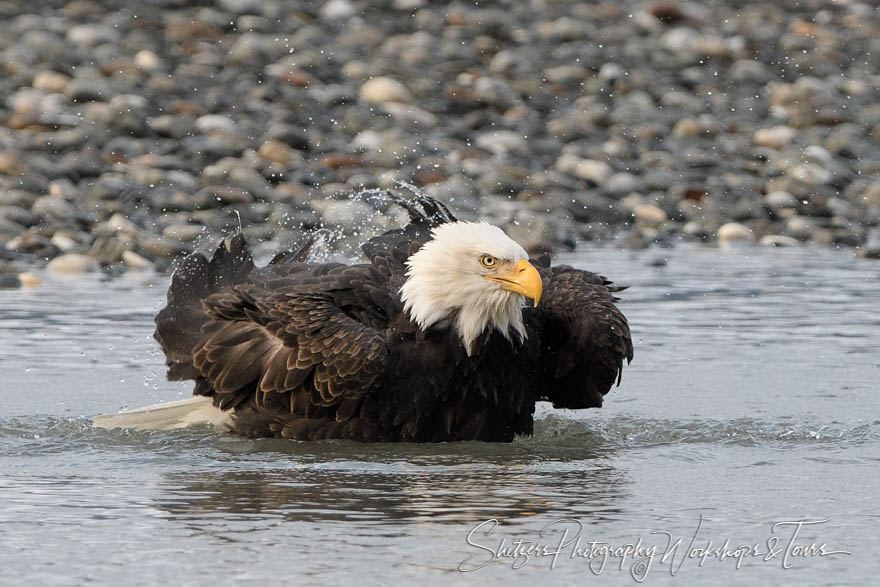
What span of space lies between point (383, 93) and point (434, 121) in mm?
770

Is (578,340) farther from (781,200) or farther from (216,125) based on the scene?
(216,125)

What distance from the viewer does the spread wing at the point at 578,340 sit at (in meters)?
7.81

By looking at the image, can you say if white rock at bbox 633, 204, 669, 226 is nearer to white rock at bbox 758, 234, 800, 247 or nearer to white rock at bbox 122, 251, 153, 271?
white rock at bbox 758, 234, 800, 247

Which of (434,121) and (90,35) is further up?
(90,35)

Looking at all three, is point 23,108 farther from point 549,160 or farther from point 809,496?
point 809,496

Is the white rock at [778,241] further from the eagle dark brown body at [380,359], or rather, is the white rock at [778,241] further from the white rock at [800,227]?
the eagle dark brown body at [380,359]

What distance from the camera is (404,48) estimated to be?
64.3ft

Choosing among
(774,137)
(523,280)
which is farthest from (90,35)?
(523,280)

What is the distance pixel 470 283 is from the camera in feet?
24.4

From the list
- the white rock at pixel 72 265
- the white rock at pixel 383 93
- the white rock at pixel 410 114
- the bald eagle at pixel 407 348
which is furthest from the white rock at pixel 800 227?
the bald eagle at pixel 407 348

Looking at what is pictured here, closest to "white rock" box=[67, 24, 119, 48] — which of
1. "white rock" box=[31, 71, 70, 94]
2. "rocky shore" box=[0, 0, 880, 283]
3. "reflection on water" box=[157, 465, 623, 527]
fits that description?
"rocky shore" box=[0, 0, 880, 283]

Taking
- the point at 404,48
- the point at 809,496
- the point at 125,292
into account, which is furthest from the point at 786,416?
the point at 404,48

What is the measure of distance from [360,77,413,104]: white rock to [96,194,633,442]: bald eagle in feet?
32.4

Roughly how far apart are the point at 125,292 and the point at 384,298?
4871mm
